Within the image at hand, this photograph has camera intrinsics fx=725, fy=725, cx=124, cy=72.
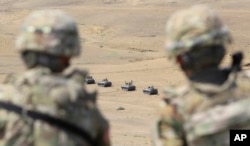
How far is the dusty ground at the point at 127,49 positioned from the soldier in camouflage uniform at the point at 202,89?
0.66 meters

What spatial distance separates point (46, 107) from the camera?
11.2 feet

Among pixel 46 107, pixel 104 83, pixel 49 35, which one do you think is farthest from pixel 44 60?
pixel 104 83

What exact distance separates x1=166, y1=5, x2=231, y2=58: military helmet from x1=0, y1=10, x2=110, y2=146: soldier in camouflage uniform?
0.47 meters

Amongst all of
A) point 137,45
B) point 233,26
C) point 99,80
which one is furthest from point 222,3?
point 99,80

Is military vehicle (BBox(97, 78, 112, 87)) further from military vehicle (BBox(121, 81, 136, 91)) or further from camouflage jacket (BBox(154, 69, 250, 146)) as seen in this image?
camouflage jacket (BBox(154, 69, 250, 146))

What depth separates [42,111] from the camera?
3422 millimetres

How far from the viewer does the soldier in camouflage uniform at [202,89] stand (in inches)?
132

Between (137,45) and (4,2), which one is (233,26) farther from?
(4,2)

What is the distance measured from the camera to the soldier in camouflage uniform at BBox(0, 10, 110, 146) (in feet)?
11.2

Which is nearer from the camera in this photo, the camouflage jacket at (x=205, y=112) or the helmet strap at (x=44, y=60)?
the camouflage jacket at (x=205, y=112)

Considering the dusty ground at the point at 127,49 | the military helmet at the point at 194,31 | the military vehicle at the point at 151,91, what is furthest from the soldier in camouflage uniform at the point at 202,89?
the military vehicle at the point at 151,91

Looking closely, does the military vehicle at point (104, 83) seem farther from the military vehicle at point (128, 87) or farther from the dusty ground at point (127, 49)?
the military vehicle at point (128, 87)

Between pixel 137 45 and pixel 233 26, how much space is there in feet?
25.1

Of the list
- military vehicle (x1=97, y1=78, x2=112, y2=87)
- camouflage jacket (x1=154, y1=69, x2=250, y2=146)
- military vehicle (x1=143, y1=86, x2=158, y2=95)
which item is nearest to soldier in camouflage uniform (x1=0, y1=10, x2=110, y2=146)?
camouflage jacket (x1=154, y1=69, x2=250, y2=146)
